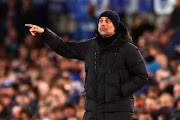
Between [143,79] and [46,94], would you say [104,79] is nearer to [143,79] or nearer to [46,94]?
[143,79]

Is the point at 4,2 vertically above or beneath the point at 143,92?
above

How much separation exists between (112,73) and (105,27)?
1.59 ft

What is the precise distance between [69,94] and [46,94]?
0.88 metres

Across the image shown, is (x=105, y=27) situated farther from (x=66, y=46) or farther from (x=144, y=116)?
(x=144, y=116)

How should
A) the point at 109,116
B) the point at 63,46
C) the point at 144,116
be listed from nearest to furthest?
the point at 109,116
the point at 63,46
the point at 144,116

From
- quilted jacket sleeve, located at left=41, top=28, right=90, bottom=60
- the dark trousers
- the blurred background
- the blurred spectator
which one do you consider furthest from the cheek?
the blurred spectator

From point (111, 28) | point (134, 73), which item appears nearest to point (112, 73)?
point (134, 73)

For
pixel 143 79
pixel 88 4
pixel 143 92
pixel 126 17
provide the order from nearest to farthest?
pixel 143 79
pixel 143 92
pixel 88 4
pixel 126 17

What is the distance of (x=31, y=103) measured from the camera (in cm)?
1220

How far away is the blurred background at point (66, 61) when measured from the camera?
973 cm

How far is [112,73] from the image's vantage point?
18.2 feet

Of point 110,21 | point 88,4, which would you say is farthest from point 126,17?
point 110,21

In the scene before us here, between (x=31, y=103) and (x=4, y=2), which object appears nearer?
(x=31, y=103)

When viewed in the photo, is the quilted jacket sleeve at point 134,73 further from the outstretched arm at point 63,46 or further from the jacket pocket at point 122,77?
the outstretched arm at point 63,46
